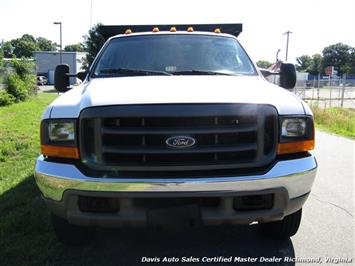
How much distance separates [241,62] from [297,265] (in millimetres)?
2103

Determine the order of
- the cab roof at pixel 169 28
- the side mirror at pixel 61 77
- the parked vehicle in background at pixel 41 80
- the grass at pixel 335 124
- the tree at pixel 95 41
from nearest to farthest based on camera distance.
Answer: the side mirror at pixel 61 77 < the cab roof at pixel 169 28 < the tree at pixel 95 41 < the grass at pixel 335 124 < the parked vehicle in background at pixel 41 80

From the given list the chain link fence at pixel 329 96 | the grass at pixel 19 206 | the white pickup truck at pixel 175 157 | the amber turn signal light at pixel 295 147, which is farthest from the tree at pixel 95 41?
the chain link fence at pixel 329 96

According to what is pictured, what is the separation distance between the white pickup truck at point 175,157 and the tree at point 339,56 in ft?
403

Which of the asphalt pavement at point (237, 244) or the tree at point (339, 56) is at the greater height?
→ the tree at point (339, 56)

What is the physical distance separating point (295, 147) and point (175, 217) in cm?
102

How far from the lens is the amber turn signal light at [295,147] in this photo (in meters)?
2.93

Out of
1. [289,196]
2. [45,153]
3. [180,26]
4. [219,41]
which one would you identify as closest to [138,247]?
[45,153]

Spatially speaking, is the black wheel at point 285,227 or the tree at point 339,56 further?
the tree at point 339,56

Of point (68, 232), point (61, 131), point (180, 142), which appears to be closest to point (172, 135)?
point (180, 142)

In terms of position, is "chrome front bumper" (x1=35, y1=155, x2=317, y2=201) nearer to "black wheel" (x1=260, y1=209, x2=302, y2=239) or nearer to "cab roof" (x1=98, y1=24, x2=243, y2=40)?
"black wheel" (x1=260, y1=209, x2=302, y2=239)

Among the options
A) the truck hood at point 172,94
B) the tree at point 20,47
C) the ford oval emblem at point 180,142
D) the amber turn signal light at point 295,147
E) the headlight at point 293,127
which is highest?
the tree at point 20,47

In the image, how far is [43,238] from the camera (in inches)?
145

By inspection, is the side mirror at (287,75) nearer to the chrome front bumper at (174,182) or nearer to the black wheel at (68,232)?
the chrome front bumper at (174,182)

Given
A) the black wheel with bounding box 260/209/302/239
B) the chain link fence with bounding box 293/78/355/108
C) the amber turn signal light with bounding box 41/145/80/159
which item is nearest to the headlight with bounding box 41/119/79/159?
the amber turn signal light with bounding box 41/145/80/159
